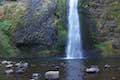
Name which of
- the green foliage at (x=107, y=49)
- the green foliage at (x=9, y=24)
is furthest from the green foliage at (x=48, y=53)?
the green foliage at (x=107, y=49)

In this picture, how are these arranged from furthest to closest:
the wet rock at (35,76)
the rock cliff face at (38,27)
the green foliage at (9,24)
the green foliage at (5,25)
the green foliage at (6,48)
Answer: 1. the green foliage at (5,25)
2. the rock cliff face at (38,27)
3. the green foliage at (9,24)
4. the green foliage at (6,48)
5. the wet rock at (35,76)

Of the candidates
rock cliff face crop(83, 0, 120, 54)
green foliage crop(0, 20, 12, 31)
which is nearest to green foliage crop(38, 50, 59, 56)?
rock cliff face crop(83, 0, 120, 54)

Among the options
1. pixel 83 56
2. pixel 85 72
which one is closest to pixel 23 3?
pixel 83 56

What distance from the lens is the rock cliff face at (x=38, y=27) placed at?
28.5 meters

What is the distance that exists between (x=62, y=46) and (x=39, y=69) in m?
8.92

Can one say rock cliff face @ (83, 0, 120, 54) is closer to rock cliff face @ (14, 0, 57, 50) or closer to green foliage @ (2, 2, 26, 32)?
rock cliff face @ (14, 0, 57, 50)

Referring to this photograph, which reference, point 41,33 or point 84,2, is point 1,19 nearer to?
point 41,33

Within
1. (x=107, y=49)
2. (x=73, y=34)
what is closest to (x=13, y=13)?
(x=73, y=34)

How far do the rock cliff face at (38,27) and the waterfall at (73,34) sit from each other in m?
1.18

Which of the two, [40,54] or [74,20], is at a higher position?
[74,20]

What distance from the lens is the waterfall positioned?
92.3 feet

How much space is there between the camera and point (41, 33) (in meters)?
28.8

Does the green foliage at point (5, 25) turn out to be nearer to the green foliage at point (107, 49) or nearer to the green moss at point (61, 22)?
the green moss at point (61, 22)

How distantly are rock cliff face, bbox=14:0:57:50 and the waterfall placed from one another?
46.4 inches
